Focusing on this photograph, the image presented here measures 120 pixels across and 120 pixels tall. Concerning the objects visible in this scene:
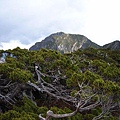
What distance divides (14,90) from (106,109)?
12.4 feet

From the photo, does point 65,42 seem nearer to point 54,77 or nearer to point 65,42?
point 65,42

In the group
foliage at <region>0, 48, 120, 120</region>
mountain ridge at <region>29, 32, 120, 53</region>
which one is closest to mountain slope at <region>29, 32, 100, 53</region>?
mountain ridge at <region>29, 32, 120, 53</region>

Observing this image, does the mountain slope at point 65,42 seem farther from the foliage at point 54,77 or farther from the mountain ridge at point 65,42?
the foliage at point 54,77

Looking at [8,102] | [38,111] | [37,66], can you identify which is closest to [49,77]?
[37,66]

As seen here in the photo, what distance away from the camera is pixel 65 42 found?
565 feet

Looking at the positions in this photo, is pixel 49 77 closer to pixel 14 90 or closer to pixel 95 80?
pixel 14 90

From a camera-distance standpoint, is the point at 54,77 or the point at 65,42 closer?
the point at 54,77

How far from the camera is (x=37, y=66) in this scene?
12531 mm

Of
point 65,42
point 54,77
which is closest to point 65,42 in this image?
point 65,42

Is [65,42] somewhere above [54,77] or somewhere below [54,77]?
above

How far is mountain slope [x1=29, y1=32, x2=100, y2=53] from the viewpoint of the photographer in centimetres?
16540

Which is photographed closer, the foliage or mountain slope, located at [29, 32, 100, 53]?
the foliage

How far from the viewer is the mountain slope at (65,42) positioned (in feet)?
543

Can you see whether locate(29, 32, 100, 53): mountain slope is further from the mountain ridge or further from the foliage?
the foliage
